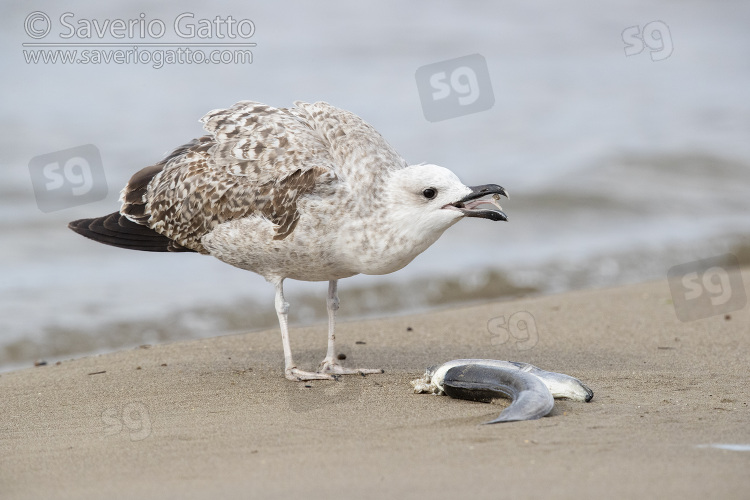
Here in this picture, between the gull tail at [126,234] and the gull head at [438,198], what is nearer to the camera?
the gull head at [438,198]

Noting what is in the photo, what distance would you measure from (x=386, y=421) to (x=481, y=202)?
4.61 ft

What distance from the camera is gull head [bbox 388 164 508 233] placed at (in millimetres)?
5559

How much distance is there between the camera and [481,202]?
5617 millimetres

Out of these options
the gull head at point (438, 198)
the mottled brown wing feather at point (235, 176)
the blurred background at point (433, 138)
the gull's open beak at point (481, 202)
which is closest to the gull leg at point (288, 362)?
the mottled brown wing feather at point (235, 176)

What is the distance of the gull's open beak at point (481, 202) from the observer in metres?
5.47

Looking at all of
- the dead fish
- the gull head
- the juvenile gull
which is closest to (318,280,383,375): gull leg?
the juvenile gull

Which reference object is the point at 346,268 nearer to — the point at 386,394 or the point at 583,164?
the point at 386,394

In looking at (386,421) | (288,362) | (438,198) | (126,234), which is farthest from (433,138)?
(386,421)

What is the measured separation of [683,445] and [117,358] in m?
4.32

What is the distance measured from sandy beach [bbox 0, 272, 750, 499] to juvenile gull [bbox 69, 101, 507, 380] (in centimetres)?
74

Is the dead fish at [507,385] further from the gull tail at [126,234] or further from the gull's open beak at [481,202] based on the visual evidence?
the gull tail at [126,234]

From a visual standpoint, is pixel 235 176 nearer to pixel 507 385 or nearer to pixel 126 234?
pixel 126 234

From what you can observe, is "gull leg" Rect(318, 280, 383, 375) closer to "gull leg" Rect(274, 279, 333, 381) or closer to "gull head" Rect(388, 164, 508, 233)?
"gull leg" Rect(274, 279, 333, 381)

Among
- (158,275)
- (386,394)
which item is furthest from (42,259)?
(386,394)
